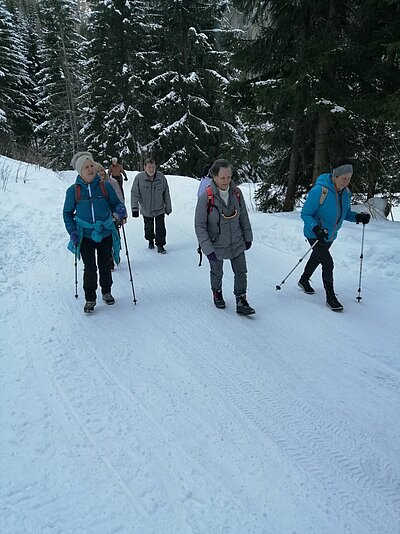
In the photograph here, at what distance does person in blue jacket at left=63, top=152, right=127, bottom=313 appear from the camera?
4.74 m

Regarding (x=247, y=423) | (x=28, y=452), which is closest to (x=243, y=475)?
(x=247, y=423)

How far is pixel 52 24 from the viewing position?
31578 millimetres

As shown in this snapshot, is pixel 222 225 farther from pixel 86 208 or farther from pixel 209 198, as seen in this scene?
pixel 86 208

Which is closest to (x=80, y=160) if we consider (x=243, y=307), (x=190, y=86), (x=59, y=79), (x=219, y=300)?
(x=219, y=300)

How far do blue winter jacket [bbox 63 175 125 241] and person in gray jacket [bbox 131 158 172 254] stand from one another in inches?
109

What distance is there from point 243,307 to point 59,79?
3541 centimetres

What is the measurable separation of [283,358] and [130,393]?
169 centimetres

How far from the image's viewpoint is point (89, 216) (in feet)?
15.9

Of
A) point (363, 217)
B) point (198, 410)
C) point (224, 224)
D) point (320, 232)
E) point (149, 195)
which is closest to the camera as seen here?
point (198, 410)

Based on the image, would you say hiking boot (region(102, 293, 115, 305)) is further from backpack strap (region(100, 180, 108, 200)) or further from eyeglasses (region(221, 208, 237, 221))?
eyeglasses (region(221, 208, 237, 221))

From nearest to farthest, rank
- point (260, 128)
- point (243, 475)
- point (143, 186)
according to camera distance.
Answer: point (243, 475), point (143, 186), point (260, 128)

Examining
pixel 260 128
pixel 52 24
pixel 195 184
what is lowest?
pixel 195 184

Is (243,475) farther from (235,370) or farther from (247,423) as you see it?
(235,370)

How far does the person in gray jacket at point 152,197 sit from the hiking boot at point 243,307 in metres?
3.34
